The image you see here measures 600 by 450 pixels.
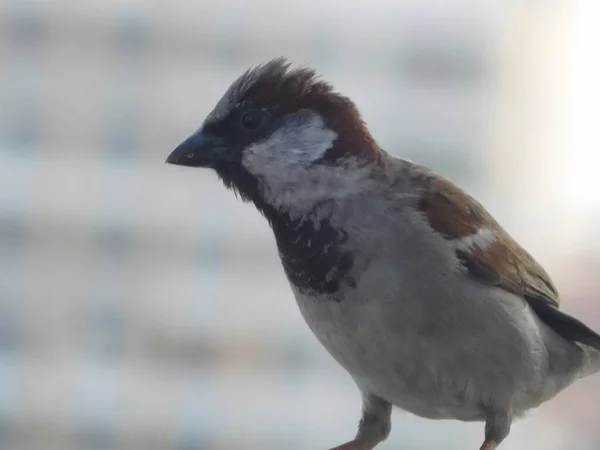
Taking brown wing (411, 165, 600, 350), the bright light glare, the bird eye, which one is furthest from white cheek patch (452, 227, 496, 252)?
the bright light glare

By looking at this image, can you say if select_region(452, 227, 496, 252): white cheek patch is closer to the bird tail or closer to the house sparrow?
the house sparrow

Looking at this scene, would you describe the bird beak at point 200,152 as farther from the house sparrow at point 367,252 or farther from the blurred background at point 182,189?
the blurred background at point 182,189

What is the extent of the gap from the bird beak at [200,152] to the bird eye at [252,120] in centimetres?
3

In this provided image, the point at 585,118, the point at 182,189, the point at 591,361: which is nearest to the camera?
the point at 591,361

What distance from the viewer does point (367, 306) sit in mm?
792

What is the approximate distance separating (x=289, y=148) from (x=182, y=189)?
2.85ft

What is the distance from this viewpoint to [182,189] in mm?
1645

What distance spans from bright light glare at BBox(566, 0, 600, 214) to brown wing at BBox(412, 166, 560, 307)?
54cm

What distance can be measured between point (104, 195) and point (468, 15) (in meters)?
0.73

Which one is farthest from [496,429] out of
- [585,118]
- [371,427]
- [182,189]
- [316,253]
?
[182,189]

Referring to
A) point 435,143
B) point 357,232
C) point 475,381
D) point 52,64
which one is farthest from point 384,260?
point 52,64

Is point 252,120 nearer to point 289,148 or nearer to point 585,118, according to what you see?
point 289,148

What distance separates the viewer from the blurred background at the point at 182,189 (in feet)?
Result: 5.23

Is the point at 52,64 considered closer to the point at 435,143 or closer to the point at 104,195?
the point at 104,195
